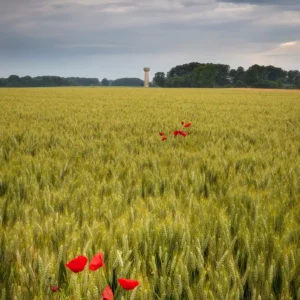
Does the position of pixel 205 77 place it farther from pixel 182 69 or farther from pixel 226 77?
pixel 182 69

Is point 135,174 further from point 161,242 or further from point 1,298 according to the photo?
point 1,298

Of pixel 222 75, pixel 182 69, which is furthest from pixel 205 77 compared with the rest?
pixel 182 69

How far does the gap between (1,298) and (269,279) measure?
0.89 m

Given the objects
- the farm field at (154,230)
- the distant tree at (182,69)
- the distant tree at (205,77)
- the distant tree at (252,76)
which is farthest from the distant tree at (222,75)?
the farm field at (154,230)

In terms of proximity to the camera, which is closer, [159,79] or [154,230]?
[154,230]

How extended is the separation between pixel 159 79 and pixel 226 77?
69.9 ft

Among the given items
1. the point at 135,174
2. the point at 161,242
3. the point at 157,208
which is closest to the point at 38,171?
the point at 135,174

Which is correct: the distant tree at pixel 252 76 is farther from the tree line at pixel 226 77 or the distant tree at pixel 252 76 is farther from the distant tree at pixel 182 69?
the distant tree at pixel 182 69

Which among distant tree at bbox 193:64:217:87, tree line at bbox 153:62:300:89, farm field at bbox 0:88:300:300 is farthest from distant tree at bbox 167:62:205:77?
farm field at bbox 0:88:300:300

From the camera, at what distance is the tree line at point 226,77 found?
4067 inches

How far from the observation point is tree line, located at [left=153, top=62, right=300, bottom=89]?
10331 centimetres

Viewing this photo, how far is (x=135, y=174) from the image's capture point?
2.98m

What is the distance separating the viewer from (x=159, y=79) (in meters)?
123

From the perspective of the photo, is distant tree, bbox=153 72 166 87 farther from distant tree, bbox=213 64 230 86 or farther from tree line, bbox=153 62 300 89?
distant tree, bbox=213 64 230 86
